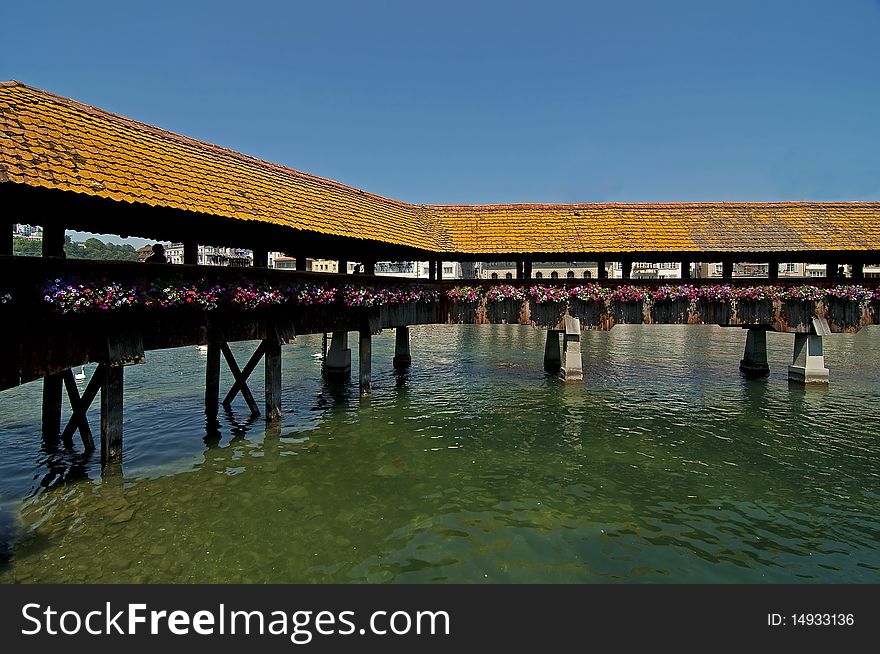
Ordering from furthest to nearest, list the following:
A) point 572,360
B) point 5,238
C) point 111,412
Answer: point 572,360 < point 111,412 < point 5,238

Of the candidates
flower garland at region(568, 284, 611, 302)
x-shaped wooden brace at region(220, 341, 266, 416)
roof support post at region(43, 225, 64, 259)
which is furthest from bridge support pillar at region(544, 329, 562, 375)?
roof support post at region(43, 225, 64, 259)

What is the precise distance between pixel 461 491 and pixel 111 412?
259 inches

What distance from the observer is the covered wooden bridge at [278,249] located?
295 inches

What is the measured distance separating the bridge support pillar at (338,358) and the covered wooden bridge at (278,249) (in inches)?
2.3

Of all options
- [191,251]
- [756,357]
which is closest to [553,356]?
[756,357]

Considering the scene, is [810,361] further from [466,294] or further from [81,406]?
[81,406]

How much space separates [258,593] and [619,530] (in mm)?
5267

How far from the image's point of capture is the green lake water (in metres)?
6.83

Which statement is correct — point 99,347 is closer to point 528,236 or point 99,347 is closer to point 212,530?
point 212,530

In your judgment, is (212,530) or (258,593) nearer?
(258,593)

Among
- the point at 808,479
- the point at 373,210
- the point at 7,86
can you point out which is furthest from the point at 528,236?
the point at 7,86

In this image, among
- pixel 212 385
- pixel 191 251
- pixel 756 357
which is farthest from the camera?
pixel 756 357

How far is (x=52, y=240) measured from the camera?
8602mm

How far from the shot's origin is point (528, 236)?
55.5ft
